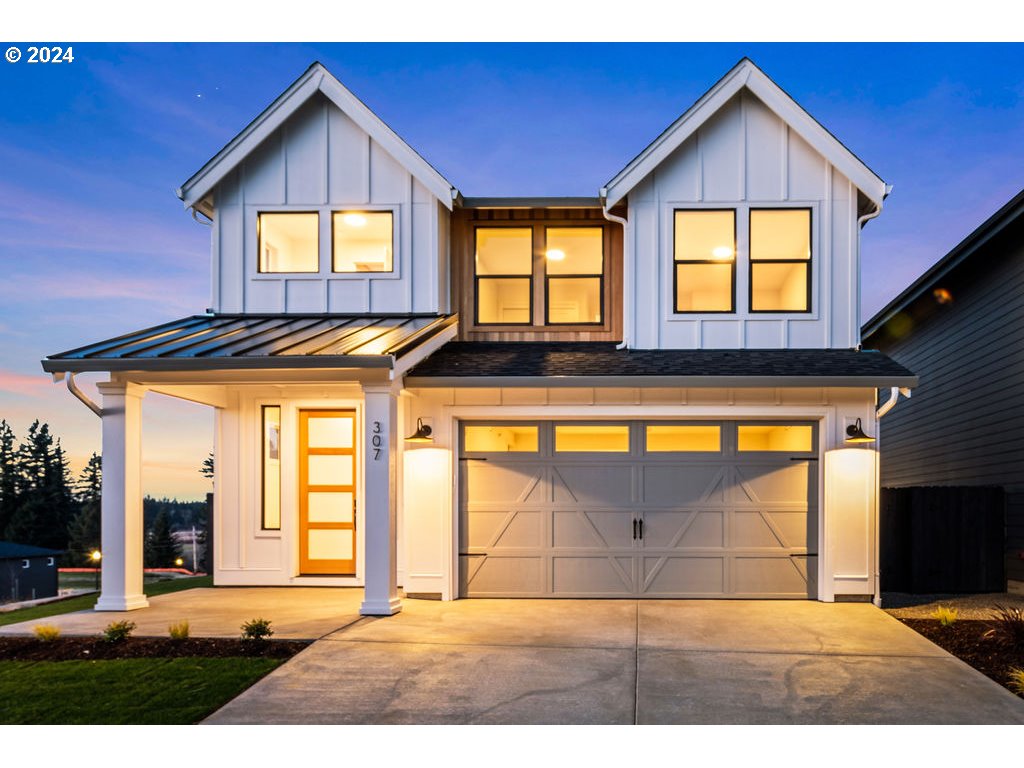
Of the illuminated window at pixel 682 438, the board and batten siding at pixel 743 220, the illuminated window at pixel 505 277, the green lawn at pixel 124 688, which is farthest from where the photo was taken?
the illuminated window at pixel 505 277

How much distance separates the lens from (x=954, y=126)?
191ft

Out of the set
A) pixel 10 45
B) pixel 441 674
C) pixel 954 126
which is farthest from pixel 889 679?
pixel 954 126

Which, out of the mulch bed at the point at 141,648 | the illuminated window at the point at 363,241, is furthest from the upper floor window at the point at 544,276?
the mulch bed at the point at 141,648

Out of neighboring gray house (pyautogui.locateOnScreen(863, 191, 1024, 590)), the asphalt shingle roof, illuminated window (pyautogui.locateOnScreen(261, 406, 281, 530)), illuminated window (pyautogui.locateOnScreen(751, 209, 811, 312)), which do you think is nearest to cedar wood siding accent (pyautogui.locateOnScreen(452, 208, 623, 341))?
the asphalt shingle roof

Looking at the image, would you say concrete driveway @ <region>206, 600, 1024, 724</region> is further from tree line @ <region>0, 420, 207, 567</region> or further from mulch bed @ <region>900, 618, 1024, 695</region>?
tree line @ <region>0, 420, 207, 567</region>

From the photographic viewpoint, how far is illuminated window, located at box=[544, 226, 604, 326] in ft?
39.1

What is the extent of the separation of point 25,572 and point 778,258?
35047mm

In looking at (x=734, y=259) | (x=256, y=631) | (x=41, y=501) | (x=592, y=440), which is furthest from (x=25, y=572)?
(x=734, y=259)

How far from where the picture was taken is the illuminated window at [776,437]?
10352 millimetres

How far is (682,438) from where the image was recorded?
10461 millimetres

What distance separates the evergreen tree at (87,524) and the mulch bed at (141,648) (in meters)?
52.6

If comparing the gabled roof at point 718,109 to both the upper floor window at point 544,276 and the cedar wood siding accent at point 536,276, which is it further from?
the upper floor window at point 544,276

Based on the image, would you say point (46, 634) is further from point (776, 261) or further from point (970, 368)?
point (970, 368)

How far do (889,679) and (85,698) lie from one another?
627 centimetres
